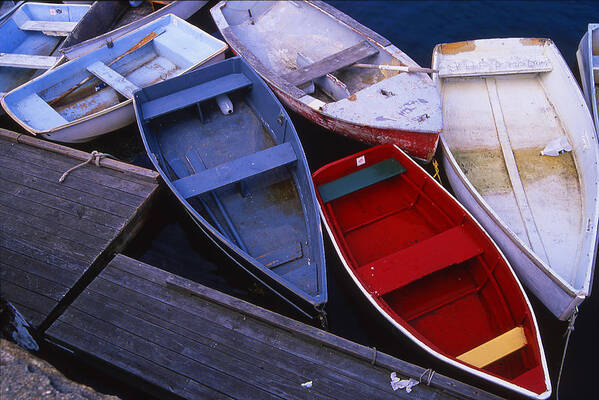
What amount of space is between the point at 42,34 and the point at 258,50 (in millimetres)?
5013

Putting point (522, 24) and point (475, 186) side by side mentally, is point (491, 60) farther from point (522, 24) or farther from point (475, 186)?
point (522, 24)

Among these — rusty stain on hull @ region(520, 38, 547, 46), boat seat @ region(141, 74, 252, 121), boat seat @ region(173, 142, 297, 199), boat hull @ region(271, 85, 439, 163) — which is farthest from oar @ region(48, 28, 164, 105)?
rusty stain on hull @ region(520, 38, 547, 46)

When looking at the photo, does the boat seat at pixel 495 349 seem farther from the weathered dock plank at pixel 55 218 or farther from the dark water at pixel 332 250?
the weathered dock plank at pixel 55 218

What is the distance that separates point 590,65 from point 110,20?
9.92m

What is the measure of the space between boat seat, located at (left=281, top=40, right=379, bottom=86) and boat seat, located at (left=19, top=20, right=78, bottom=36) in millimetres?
5268

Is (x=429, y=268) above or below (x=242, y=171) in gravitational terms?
below

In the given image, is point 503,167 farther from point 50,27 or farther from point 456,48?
point 50,27

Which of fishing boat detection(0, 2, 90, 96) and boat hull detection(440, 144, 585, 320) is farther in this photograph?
fishing boat detection(0, 2, 90, 96)

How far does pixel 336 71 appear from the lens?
8266mm

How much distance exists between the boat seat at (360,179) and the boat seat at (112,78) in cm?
385

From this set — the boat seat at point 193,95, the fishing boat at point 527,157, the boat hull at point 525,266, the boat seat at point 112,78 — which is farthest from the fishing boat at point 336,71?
the boat seat at point 112,78

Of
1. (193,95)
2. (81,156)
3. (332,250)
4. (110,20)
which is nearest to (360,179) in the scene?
(332,250)

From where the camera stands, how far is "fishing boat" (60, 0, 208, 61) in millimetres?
8484

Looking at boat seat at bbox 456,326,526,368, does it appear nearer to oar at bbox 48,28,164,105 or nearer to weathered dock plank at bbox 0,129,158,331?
weathered dock plank at bbox 0,129,158,331
